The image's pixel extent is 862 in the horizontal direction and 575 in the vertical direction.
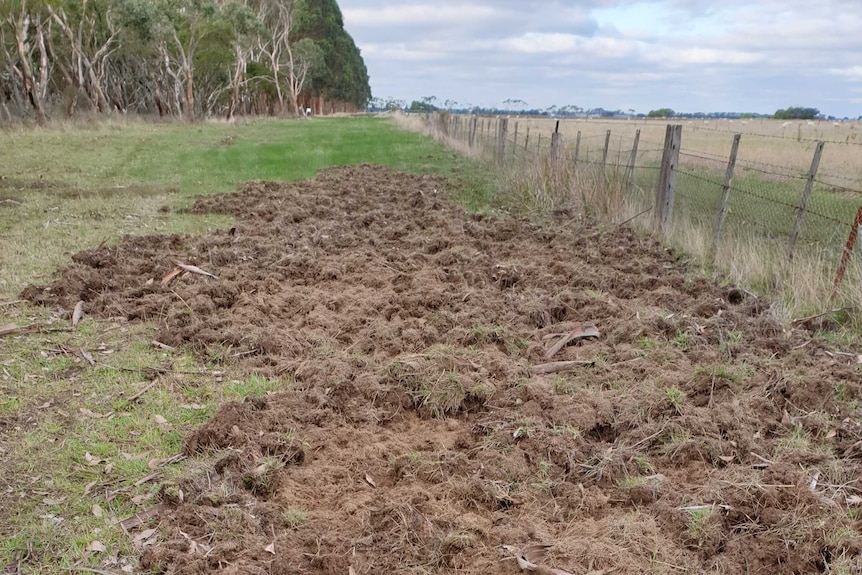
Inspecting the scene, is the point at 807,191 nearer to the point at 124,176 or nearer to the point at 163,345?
the point at 163,345

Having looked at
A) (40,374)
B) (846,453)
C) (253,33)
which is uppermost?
(253,33)

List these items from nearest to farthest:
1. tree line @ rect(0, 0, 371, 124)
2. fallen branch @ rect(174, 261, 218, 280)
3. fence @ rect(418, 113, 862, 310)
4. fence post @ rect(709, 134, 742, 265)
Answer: fence @ rect(418, 113, 862, 310) → fallen branch @ rect(174, 261, 218, 280) → fence post @ rect(709, 134, 742, 265) → tree line @ rect(0, 0, 371, 124)

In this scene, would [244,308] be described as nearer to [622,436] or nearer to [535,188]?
[622,436]

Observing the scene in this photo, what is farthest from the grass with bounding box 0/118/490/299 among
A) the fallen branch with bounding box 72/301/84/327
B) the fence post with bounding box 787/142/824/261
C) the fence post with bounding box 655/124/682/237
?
the fence post with bounding box 787/142/824/261

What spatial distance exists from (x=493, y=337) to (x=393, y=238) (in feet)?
11.5

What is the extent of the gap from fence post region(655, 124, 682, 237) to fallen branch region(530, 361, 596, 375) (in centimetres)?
381

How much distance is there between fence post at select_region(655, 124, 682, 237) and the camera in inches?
293

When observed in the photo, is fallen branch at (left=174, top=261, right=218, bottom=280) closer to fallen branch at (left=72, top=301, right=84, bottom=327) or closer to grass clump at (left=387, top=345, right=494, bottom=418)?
fallen branch at (left=72, top=301, right=84, bottom=327)

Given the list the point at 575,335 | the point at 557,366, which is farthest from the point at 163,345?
the point at 575,335

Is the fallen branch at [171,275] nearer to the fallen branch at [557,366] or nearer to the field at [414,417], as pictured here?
the field at [414,417]

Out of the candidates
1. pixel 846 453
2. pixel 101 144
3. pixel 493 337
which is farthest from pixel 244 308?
pixel 101 144

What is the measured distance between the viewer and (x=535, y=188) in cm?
965

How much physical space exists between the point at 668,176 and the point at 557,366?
4.39m

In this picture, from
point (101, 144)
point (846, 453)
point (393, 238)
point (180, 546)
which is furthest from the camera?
point (101, 144)
